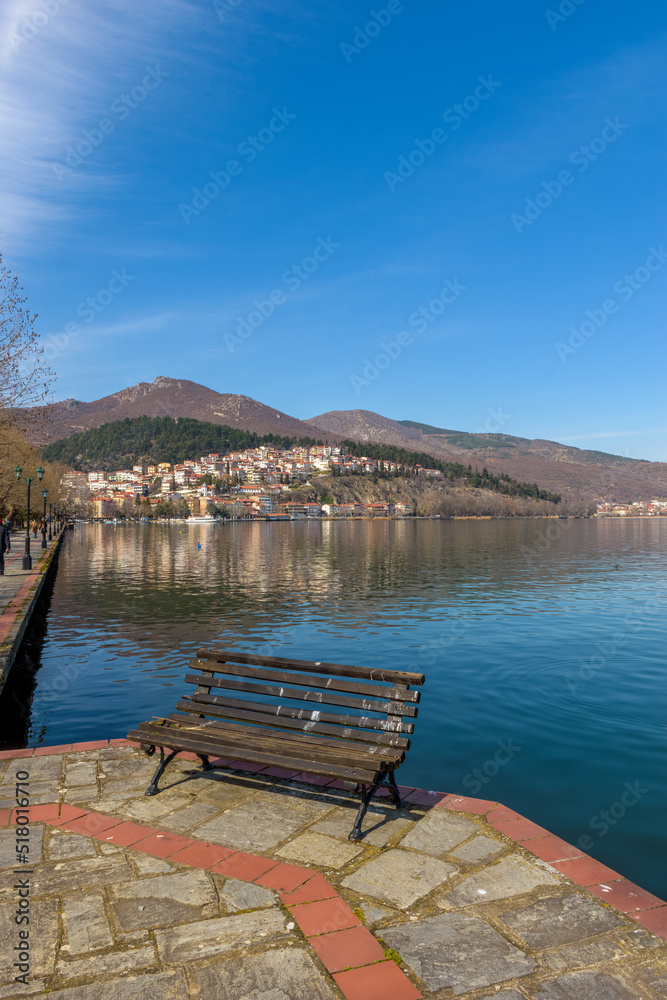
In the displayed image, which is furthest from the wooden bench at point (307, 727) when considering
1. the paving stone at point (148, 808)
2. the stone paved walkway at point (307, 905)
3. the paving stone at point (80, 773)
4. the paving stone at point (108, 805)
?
the paving stone at point (80, 773)

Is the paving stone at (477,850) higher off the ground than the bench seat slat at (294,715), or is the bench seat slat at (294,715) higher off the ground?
the bench seat slat at (294,715)

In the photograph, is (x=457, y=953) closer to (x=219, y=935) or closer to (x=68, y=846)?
(x=219, y=935)

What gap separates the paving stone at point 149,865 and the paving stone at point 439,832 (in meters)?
1.52

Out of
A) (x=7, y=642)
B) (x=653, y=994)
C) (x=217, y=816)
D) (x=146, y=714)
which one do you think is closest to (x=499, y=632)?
(x=146, y=714)

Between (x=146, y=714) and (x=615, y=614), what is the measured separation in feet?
44.8

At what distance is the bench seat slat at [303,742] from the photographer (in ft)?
14.6

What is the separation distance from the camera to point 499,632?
1525cm

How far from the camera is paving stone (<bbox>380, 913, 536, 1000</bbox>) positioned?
116 inches

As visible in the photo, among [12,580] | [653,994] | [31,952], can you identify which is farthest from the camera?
[12,580]

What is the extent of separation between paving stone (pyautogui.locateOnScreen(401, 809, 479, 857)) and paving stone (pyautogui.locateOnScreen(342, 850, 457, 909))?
0.13 metres

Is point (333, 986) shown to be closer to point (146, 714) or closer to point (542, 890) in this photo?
point (542, 890)

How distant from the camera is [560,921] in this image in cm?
336

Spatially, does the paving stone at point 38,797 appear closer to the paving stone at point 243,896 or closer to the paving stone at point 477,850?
the paving stone at point 243,896

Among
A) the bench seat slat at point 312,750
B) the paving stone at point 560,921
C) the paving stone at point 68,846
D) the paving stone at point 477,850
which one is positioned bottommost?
the paving stone at point 68,846
